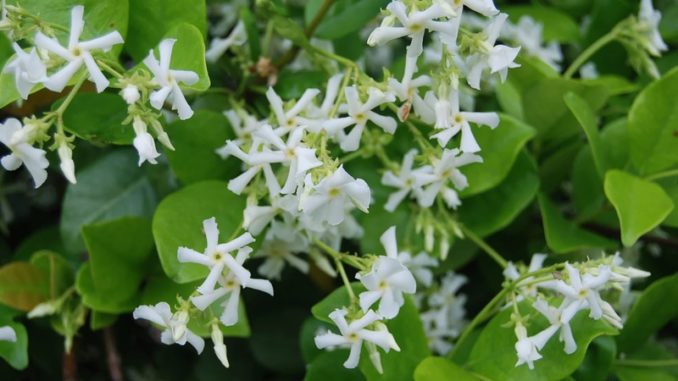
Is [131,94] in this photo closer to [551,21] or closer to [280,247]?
[280,247]

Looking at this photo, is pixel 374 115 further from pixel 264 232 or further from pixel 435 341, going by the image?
pixel 435 341

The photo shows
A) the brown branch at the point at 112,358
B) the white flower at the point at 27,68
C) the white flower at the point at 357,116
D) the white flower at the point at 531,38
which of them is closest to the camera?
the white flower at the point at 27,68

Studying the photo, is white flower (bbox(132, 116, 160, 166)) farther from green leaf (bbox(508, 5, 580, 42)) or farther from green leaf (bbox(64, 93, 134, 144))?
green leaf (bbox(508, 5, 580, 42))

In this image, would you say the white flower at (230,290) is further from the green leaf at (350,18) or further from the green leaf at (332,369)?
the green leaf at (350,18)

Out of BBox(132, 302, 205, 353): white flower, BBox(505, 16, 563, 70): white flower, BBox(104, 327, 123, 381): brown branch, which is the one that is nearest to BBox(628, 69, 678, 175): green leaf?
BBox(505, 16, 563, 70): white flower

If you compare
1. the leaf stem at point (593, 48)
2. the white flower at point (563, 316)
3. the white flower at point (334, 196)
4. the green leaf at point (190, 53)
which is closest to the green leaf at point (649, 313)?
the white flower at point (563, 316)

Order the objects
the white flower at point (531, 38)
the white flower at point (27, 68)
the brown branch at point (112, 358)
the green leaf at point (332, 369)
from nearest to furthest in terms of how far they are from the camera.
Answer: the white flower at point (27, 68), the green leaf at point (332, 369), the brown branch at point (112, 358), the white flower at point (531, 38)

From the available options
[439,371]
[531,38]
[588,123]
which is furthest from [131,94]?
[531,38]
